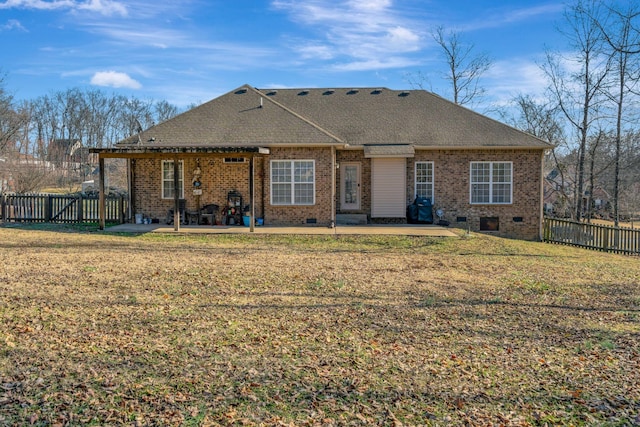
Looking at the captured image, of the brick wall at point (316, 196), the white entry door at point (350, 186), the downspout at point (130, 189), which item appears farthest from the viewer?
the white entry door at point (350, 186)

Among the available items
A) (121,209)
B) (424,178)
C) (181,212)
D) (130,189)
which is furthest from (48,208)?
(424,178)

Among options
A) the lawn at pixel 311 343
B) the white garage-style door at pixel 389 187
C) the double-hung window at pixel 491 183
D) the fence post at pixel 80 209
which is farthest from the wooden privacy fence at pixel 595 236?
the fence post at pixel 80 209

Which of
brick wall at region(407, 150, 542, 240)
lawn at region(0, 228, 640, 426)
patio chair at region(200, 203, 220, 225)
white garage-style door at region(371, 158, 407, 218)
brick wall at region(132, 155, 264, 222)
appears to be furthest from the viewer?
white garage-style door at region(371, 158, 407, 218)

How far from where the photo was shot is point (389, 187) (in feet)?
63.5

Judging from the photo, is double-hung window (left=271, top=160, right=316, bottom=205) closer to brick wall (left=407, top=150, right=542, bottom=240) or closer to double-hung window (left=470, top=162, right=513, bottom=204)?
brick wall (left=407, top=150, right=542, bottom=240)

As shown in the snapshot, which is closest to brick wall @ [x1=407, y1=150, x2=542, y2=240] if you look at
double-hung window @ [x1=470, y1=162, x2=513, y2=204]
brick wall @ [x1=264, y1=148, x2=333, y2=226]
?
double-hung window @ [x1=470, y1=162, x2=513, y2=204]

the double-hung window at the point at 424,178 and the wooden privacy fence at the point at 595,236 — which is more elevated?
the double-hung window at the point at 424,178

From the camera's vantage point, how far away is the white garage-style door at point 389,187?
19250 millimetres

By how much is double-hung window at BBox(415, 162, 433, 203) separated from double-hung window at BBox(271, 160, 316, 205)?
4.24 metres

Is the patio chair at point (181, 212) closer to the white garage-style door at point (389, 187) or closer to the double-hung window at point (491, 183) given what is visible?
the white garage-style door at point (389, 187)

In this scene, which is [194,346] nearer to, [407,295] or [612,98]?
[407,295]

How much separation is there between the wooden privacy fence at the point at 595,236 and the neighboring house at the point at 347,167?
734 millimetres

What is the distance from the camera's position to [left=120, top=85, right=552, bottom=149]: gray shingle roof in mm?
17969

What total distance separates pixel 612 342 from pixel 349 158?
1434 cm
